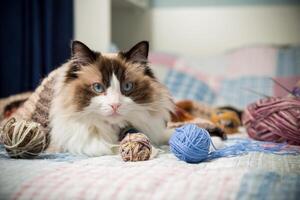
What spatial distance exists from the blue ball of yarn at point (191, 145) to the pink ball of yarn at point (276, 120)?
0.46 meters

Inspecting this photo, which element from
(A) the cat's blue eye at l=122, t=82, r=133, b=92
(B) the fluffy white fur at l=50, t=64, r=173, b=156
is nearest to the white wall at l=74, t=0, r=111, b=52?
(B) the fluffy white fur at l=50, t=64, r=173, b=156

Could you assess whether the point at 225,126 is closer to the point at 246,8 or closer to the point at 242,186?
the point at 242,186

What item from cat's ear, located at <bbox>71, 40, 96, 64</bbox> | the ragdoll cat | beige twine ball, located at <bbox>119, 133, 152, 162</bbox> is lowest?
beige twine ball, located at <bbox>119, 133, 152, 162</bbox>

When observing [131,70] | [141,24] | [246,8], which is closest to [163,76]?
[141,24]

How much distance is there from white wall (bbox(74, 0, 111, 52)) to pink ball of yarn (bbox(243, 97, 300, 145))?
111cm

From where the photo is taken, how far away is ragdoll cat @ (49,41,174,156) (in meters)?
1.32

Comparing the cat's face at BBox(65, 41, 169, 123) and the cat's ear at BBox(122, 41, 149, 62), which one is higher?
the cat's ear at BBox(122, 41, 149, 62)

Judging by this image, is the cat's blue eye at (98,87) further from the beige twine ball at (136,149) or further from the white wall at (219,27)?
the white wall at (219,27)

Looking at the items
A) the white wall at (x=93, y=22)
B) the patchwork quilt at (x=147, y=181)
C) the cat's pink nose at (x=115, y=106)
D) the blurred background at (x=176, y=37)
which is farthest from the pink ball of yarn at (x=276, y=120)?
the white wall at (x=93, y=22)

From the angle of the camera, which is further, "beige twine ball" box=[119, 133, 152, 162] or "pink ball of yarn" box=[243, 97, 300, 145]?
"pink ball of yarn" box=[243, 97, 300, 145]

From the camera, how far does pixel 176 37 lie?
316 cm

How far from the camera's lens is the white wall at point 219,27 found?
9.78ft

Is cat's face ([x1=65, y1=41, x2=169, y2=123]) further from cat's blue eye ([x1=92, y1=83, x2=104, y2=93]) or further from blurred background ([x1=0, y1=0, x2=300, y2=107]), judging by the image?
blurred background ([x1=0, y1=0, x2=300, y2=107])

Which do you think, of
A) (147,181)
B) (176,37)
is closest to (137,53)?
(147,181)
